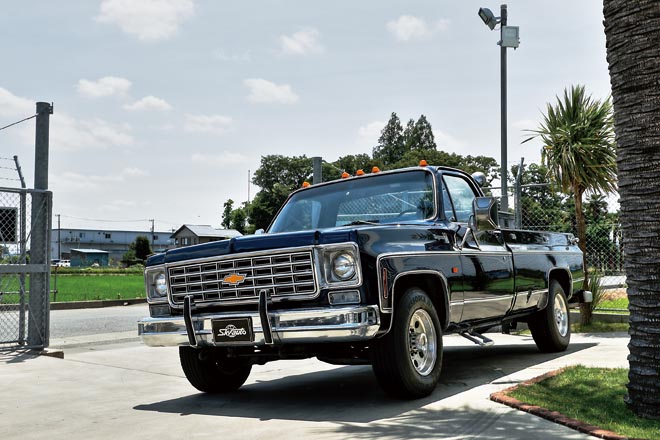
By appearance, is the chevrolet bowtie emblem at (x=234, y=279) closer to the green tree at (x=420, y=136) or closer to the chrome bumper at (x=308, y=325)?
Answer: the chrome bumper at (x=308, y=325)

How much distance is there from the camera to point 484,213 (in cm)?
709

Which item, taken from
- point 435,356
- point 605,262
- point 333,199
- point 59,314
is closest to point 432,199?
point 333,199

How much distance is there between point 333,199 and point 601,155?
6192mm

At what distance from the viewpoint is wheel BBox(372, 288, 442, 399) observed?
5934 millimetres

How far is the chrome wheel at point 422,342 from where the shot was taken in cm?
632

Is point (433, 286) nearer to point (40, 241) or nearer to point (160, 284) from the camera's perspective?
point (160, 284)

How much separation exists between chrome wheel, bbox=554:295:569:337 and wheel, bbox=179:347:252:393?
446 cm

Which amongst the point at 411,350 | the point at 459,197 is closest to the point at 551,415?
the point at 411,350

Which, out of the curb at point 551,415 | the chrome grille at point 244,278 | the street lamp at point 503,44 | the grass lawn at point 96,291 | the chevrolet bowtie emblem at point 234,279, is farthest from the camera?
the grass lawn at point 96,291

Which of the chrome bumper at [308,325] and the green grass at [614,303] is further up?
the chrome bumper at [308,325]

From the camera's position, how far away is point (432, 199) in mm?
7305

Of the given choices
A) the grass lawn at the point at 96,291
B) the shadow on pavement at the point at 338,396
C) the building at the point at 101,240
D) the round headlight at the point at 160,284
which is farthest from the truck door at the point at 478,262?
the building at the point at 101,240

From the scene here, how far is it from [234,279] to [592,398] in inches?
120

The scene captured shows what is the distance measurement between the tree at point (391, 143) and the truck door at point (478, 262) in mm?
89462
